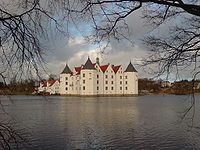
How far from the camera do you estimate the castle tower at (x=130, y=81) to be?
61.6 metres

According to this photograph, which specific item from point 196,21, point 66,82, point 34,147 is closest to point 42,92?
point 196,21

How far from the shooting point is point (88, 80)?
195 ft

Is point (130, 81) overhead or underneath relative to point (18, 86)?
overhead

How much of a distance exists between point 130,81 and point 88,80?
10752mm

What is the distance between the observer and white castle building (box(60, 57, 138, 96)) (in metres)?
59.7

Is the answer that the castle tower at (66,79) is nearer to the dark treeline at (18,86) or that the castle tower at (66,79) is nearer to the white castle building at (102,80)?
the white castle building at (102,80)

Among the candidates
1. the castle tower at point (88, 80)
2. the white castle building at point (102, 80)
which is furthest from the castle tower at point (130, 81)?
the castle tower at point (88, 80)

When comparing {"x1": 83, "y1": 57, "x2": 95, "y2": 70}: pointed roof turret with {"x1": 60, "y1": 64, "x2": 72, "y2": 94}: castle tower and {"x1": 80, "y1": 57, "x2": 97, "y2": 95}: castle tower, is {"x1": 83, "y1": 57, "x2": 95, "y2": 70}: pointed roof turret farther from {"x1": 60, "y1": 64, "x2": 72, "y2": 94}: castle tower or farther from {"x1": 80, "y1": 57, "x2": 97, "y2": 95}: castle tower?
{"x1": 60, "y1": 64, "x2": 72, "y2": 94}: castle tower

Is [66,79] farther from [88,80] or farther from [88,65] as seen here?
[88,65]

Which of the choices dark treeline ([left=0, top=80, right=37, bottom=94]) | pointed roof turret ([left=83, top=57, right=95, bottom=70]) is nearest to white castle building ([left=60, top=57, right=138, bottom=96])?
pointed roof turret ([left=83, top=57, right=95, bottom=70])

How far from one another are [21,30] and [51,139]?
21.6ft

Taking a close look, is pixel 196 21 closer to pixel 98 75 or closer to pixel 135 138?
pixel 135 138

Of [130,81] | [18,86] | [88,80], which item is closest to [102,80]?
[88,80]

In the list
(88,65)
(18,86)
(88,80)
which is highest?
(88,65)
